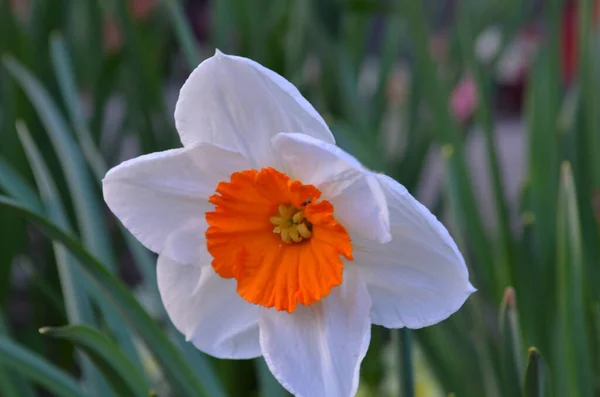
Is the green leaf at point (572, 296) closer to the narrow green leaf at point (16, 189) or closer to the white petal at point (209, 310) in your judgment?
the white petal at point (209, 310)

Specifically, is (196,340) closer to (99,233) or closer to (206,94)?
(206,94)

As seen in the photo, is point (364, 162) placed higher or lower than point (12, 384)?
higher

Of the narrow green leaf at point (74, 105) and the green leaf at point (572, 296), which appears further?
the narrow green leaf at point (74, 105)

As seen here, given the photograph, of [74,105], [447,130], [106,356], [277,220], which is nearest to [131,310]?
[106,356]

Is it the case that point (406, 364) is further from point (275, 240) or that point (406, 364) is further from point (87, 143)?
point (87, 143)

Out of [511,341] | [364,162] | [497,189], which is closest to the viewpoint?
[511,341]

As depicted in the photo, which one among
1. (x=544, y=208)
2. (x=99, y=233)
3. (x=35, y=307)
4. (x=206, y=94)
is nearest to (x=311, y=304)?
(x=206, y=94)

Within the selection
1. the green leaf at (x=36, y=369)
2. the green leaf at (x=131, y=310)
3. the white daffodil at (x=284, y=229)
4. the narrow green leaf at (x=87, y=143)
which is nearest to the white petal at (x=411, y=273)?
the white daffodil at (x=284, y=229)
